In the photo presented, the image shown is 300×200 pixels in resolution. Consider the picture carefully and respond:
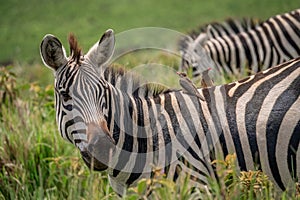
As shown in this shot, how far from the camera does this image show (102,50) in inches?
153

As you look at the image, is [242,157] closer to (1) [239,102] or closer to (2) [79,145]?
(1) [239,102]

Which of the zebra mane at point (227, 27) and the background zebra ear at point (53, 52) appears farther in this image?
the zebra mane at point (227, 27)

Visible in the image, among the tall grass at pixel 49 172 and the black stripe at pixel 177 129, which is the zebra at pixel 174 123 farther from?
the tall grass at pixel 49 172

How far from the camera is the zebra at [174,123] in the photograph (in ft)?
12.0

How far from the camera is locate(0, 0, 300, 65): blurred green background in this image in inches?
603

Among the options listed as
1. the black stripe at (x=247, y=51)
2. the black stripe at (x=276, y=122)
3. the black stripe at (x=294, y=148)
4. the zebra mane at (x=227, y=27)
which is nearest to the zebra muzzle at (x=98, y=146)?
the black stripe at (x=276, y=122)

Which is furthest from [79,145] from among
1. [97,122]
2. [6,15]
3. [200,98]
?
[6,15]

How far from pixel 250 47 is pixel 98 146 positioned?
16.9 ft

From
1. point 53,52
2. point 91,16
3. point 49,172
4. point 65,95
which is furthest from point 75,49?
point 91,16

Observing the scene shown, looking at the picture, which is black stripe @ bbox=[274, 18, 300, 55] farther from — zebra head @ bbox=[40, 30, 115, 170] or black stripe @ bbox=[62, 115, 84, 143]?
black stripe @ bbox=[62, 115, 84, 143]

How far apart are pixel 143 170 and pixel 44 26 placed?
13531 mm

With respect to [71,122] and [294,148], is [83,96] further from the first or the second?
[294,148]

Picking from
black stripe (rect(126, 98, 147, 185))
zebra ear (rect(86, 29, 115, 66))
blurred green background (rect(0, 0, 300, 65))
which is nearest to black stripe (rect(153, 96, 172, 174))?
black stripe (rect(126, 98, 147, 185))

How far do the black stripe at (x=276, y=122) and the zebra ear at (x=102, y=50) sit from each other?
1253 mm
